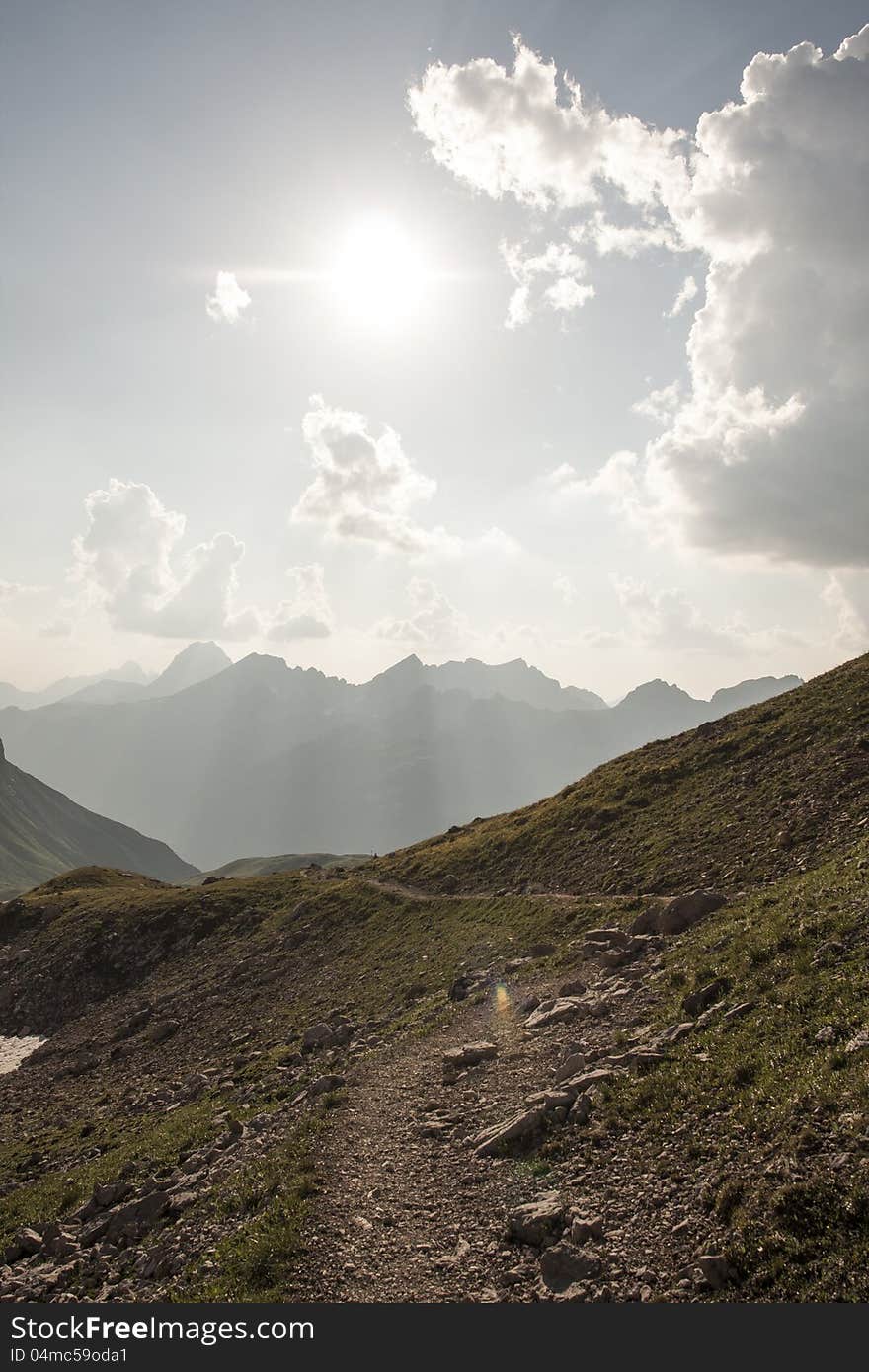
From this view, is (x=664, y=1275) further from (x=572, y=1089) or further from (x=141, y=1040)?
(x=141, y=1040)

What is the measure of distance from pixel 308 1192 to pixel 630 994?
12.1 metres

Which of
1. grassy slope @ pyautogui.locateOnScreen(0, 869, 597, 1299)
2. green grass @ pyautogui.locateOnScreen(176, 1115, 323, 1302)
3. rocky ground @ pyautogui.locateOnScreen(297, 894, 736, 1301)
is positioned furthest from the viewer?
grassy slope @ pyautogui.locateOnScreen(0, 869, 597, 1299)

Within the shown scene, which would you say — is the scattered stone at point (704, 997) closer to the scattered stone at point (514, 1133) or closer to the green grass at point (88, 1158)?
the scattered stone at point (514, 1133)

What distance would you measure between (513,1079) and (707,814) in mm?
29152

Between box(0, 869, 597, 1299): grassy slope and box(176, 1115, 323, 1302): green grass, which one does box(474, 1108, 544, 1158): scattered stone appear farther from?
box(0, 869, 597, 1299): grassy slope

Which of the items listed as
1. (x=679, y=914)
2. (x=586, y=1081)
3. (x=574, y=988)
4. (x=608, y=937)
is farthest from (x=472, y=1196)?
(x=608, y=937)

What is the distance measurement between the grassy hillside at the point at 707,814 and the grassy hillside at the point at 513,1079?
1.02ft

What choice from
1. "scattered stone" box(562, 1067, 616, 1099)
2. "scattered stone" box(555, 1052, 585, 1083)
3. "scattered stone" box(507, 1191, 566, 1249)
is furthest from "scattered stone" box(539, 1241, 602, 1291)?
"scattered stone" box(555, 1052, 585, 1083)

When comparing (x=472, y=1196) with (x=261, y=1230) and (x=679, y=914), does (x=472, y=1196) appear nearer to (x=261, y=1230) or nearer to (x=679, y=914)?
(x=261, y=1230)

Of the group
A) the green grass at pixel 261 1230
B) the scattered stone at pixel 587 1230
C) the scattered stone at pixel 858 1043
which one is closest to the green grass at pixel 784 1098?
the scattered stone at pixel 858 1043

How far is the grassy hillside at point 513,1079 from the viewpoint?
12.0m

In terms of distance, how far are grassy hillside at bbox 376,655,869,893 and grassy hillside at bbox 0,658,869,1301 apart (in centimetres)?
31

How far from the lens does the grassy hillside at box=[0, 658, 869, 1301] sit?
39.4 feet

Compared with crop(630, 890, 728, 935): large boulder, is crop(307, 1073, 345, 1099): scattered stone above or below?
below
